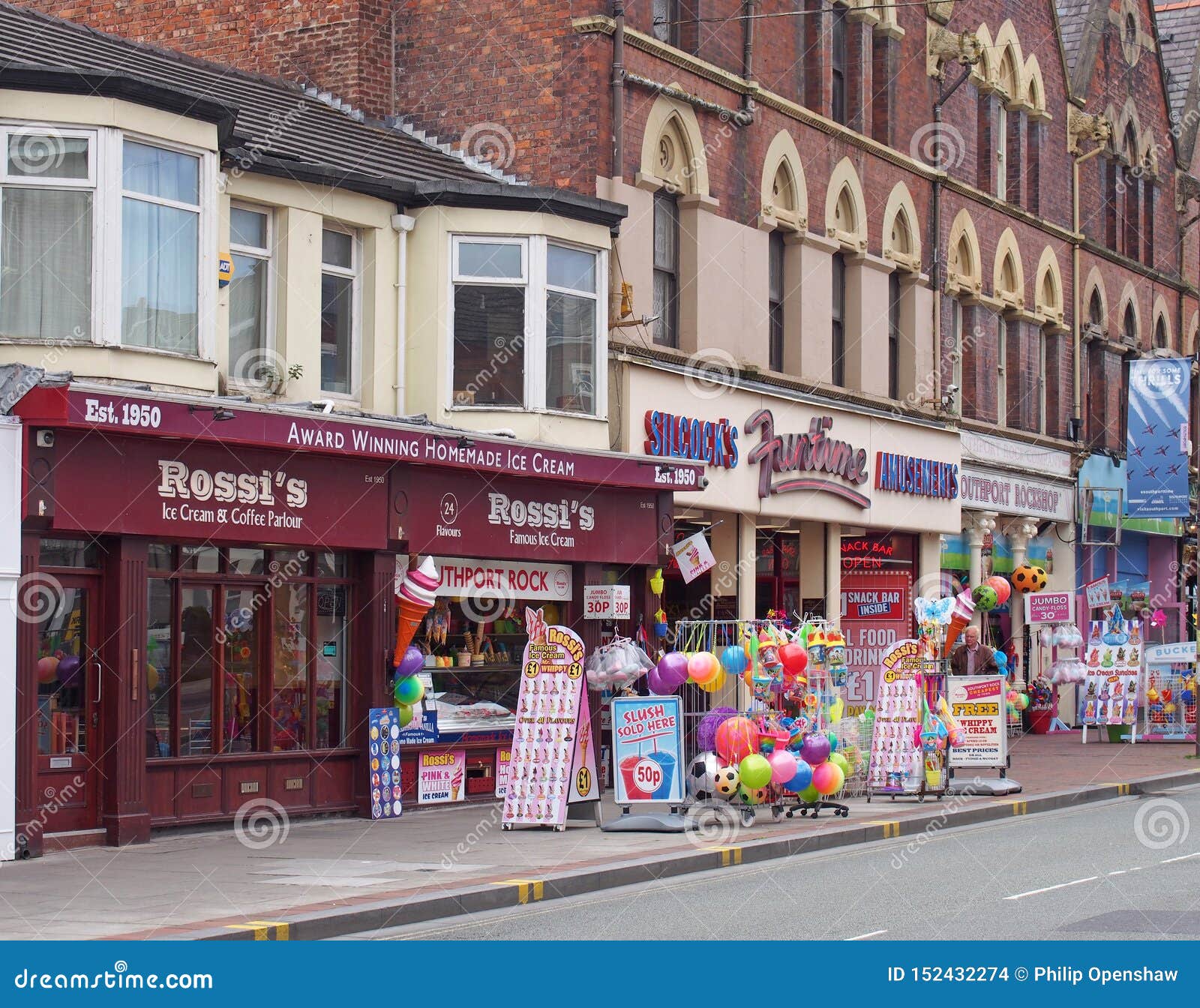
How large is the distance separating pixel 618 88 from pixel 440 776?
8.54 metres

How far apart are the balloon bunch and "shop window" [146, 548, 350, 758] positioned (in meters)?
0.57

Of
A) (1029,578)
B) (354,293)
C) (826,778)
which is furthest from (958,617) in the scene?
(1029,578)

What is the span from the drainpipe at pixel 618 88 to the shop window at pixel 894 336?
867cm

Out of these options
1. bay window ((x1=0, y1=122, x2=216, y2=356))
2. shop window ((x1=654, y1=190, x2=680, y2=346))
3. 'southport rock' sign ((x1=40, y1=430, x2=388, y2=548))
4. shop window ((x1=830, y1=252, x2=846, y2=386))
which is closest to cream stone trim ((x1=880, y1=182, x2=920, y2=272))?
shop window ((x1=830, y1=252, x2=846, y2=386))

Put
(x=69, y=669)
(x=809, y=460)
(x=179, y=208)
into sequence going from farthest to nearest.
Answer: (x=809, y=460) → (x=179, y=208) → (x=69, y=669)

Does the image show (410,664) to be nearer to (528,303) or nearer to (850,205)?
(528,303)

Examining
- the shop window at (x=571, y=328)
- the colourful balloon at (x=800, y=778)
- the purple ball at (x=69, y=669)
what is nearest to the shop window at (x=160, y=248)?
the purple ball at (x=69, y=669)

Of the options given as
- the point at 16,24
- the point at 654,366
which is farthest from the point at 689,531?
the point at 16,24

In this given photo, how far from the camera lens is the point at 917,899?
1277 centimetres

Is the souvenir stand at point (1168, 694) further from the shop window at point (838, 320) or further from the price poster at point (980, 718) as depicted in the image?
the price poster at point (980, 718)

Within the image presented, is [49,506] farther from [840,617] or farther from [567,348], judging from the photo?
[840,617]

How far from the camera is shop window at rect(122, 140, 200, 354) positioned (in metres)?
16.5

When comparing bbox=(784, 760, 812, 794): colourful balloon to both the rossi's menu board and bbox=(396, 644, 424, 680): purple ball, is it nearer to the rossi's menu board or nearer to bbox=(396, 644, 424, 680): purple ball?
the rossi's menu board

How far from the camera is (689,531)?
83.9 ft
